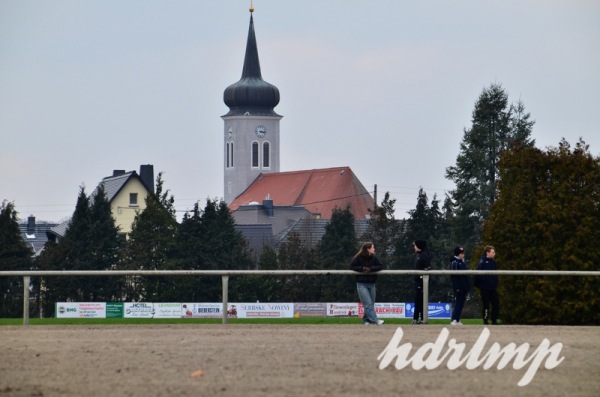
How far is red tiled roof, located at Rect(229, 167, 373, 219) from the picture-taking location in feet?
470

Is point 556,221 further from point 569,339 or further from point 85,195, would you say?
point 85,195

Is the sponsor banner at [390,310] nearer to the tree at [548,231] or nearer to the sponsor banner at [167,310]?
the sponsor banner at [167,310]

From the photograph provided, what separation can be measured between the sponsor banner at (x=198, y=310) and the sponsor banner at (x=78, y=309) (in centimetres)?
450

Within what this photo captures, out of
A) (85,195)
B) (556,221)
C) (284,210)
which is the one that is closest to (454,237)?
(85,195)

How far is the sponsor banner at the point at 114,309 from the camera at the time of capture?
3969cm

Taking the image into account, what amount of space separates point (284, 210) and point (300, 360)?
418ft

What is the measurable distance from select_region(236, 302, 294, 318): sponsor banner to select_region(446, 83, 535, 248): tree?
3795 cm

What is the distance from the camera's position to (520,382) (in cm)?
1375

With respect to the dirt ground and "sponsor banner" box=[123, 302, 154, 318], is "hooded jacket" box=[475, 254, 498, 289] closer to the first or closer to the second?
Answer: the dirt ground

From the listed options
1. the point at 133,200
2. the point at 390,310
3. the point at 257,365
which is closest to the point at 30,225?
the point at 133,200

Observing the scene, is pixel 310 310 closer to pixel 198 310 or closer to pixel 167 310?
pixel 198 310

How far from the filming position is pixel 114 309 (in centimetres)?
4000

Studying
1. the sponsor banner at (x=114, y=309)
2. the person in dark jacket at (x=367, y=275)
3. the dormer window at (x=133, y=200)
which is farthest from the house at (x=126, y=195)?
the person in dark jacket at (x=367, y=275)

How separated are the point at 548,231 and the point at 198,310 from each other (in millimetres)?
18311
